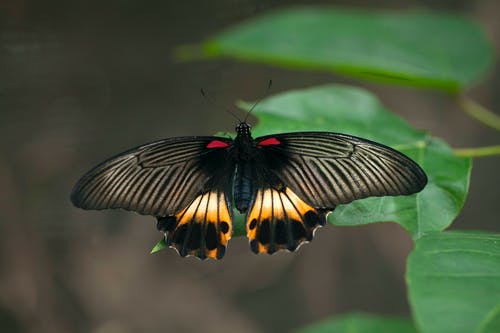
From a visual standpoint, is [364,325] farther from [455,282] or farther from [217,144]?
[455,282]

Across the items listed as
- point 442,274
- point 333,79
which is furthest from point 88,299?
point 442,274

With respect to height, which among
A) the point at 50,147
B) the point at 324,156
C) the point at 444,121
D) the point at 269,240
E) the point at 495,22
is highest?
the point at 495,22

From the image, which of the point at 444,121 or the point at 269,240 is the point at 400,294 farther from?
the point at 269,240

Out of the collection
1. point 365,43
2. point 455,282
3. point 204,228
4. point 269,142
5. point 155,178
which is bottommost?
point 455,282

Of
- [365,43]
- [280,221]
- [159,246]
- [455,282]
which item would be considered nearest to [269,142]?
[280,221]

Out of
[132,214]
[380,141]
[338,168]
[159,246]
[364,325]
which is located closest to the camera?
[159,246]
